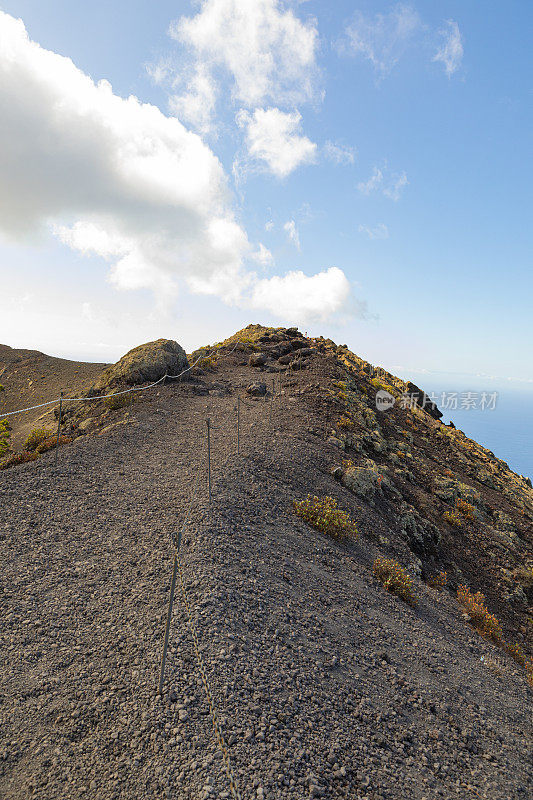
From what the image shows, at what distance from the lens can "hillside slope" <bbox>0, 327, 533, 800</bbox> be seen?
485cm

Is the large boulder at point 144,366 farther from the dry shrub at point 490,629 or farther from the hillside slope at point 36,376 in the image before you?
the dry shrub at point 490,629

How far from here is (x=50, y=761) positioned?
4.65 meters

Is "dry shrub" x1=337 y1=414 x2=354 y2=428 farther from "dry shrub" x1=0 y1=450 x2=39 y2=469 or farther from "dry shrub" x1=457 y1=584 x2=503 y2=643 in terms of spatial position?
"dry shrub" x1=0 y1=450 x2=39 y2=469

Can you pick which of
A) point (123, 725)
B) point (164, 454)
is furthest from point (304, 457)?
point (123, 725)

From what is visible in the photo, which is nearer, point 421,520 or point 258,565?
point 258,565

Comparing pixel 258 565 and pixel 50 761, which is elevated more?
pixel 258 565

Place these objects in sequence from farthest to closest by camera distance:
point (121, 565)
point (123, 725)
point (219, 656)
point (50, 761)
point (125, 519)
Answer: point (125, 519), point (121, 565), point (219, 656), point (123, 725), point (50, 761)

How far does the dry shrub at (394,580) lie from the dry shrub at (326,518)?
4.12ft

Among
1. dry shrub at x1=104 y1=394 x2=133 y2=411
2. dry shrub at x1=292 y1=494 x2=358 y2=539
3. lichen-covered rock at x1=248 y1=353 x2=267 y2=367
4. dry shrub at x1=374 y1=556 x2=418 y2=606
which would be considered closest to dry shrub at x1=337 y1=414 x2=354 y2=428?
dry shrub at x1=292 y1=494 x2=358 y2=539

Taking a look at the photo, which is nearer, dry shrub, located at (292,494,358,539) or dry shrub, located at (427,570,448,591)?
dry shrub, located at (292,494,358,539)

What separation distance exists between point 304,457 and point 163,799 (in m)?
11.0

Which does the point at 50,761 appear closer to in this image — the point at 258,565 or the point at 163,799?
the point at 163,799

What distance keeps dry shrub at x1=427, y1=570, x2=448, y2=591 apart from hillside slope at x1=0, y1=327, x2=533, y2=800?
0.34 metres

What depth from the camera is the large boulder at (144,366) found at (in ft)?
70.9
